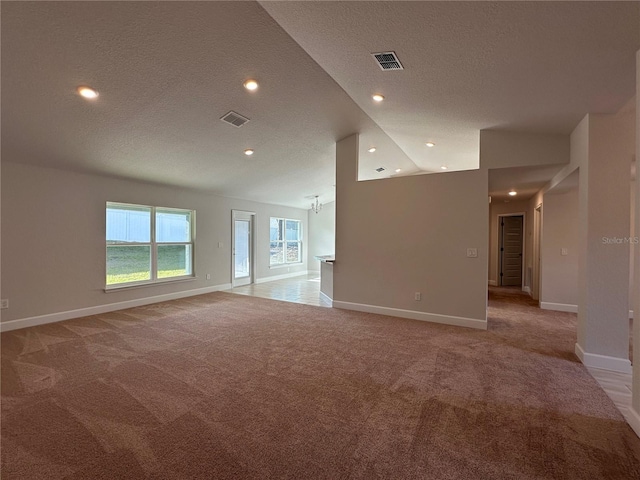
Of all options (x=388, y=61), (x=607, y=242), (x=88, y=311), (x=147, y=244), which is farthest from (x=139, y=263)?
(x=607, y=242)

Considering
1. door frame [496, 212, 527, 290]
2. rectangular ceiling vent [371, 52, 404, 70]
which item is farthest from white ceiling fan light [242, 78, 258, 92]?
door frame [496, 212, 527, 290]

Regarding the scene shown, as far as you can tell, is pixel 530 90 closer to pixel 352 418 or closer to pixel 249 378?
pixel 352 418

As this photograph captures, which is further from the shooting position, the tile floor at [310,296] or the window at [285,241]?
the window at [285,241]

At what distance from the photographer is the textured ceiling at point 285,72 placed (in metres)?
2.17

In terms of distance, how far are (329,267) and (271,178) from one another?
2375 millimetres

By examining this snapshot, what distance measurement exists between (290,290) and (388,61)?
5.63m

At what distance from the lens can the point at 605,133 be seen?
120 inches

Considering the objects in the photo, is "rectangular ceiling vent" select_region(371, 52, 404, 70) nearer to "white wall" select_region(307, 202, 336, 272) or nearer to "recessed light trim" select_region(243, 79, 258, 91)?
"recessed light trim" select_region(243, 79, 258, 91)

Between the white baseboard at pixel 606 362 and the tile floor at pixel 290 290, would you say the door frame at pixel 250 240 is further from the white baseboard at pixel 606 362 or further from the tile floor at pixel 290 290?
the white baseboard at pixel 606 362

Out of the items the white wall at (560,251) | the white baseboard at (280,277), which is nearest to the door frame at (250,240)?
the white baseboard at (280,277)

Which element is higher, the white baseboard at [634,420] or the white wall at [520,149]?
the white wall at [520,149]

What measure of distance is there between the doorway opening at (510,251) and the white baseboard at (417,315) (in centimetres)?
488

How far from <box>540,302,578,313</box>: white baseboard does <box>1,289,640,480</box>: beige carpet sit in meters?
1.72

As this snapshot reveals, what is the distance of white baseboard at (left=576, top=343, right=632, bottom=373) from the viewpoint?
2.99 metres
